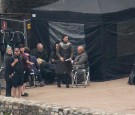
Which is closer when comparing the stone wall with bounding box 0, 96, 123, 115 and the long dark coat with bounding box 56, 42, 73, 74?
the stone wall with bounding box 0, 96, 123, 115

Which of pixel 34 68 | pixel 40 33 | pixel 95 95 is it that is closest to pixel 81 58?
pixel 34 68

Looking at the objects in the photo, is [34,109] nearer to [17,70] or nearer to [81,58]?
[17,70]

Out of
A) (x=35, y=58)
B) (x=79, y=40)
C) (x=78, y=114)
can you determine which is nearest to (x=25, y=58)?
(x=35, y=58)

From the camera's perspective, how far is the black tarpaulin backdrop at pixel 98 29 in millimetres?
19797

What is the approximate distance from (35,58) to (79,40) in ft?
6.28

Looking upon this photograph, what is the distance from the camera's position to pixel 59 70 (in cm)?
1891

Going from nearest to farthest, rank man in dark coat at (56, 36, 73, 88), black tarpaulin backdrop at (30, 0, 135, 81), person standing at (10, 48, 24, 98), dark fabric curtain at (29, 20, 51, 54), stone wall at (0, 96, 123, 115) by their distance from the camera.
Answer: stone wall at (0, 96, 123, 115), person standing at (10, 48, 24, 98), man in dark coat at (56, 36, 73, 88), black tarpaulin backdrop at (30, 0, 135, 81), dark fabric curtain at (29, 20, 51, 54)

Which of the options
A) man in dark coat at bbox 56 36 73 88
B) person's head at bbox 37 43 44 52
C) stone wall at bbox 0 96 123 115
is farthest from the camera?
person's head at bbox 37 43 44 52

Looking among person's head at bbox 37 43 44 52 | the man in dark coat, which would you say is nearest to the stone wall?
the man in dark coat

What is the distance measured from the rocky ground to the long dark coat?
0.58 m

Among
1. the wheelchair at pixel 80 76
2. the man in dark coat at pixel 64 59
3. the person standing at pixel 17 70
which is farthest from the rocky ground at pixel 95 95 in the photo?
the person standing at pixel 17 70

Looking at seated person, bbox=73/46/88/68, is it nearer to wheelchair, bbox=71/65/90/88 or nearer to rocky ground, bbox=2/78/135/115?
wheelchair, bbox=71/65/90/88

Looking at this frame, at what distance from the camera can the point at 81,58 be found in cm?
1916

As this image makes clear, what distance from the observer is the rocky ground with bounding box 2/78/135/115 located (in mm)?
15060
